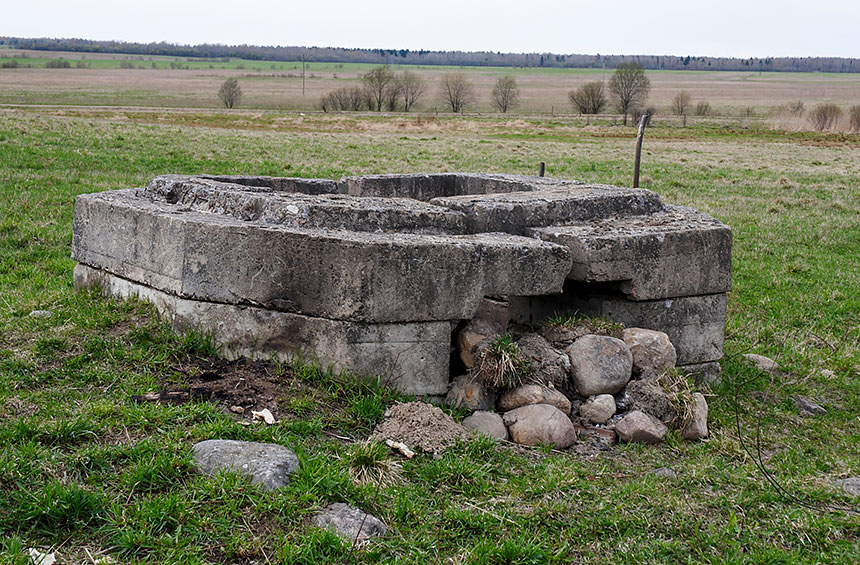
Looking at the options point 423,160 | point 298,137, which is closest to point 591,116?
point 298,137

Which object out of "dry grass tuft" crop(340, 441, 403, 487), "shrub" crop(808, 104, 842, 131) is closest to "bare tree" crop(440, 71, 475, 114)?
"shrub" crop(808, 104, 842, 131)

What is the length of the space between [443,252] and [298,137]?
1134 inches

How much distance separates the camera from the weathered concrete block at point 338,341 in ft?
18.8

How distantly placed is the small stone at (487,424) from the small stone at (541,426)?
0.25 ft

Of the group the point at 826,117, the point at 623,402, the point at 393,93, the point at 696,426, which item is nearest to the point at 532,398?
the point at 623,402

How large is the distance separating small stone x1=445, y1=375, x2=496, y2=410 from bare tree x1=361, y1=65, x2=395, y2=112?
2354 inches

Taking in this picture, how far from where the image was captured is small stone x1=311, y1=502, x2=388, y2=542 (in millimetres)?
4125

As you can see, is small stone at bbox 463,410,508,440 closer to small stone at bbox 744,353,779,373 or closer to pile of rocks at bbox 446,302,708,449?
pile of rocks at bbox 446,302,708,449

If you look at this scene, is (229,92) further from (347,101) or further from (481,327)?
(481,327)

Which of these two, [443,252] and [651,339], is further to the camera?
[651,339]

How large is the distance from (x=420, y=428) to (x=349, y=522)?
115cm

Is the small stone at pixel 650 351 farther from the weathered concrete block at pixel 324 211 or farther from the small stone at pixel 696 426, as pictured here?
the weathered concrete block at pixel 324 211

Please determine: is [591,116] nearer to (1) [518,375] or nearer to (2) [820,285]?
(2) [820,285]

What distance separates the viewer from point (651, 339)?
6434 millimetres
